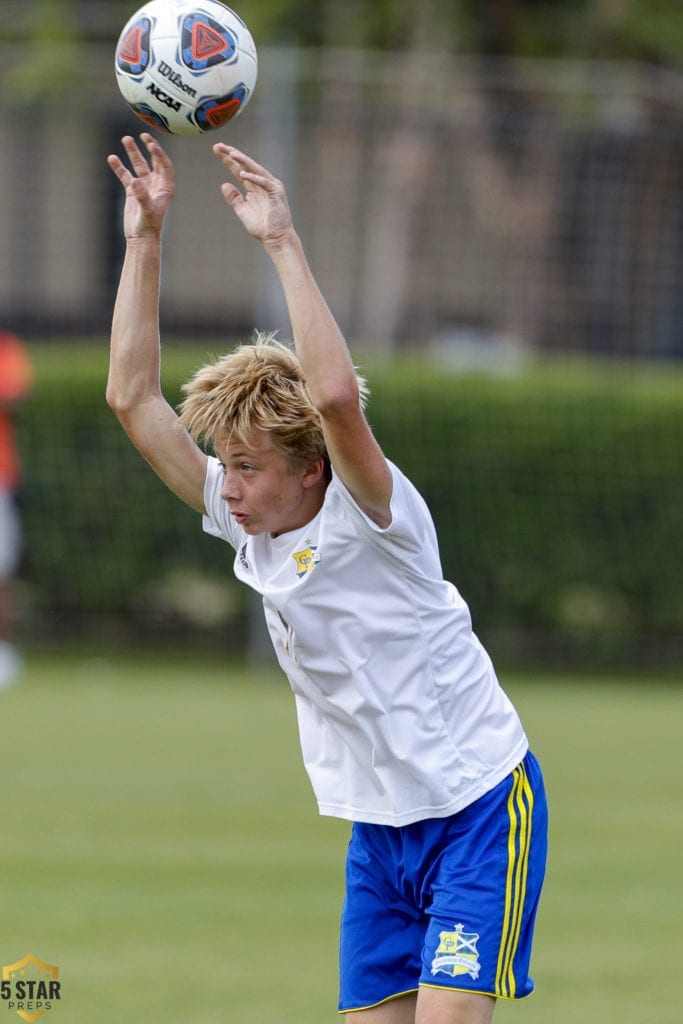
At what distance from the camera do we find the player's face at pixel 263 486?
13.2ft

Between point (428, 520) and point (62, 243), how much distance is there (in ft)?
40.9

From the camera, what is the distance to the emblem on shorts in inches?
153

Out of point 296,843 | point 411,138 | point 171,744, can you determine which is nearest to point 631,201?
point 411,138

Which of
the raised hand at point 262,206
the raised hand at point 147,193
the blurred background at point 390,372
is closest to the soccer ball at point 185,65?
the raised hand at point 147,193

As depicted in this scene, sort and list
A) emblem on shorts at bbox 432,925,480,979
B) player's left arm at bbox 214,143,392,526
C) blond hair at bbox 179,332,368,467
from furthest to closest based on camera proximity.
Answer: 1. blond hair at bbox 179,332,368,467
2. emblem on shorts at bbox 432,925,480,979
3. player's left arm at bbox 214,143,392,526

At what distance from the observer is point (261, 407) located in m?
4.00

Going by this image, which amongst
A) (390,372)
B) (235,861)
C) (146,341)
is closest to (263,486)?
(146,341)

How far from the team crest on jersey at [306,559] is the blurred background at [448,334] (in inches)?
367

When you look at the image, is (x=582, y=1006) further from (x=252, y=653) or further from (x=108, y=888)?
(x=252, y=653)

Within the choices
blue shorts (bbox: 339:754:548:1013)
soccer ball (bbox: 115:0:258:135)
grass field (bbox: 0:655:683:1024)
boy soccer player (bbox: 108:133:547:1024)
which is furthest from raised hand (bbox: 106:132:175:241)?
grass field (bbox: 0:655:683:1024)

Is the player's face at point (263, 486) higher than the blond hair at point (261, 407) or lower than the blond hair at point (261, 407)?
lower

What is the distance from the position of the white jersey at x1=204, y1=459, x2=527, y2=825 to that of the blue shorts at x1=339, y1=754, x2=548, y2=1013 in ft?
0.26

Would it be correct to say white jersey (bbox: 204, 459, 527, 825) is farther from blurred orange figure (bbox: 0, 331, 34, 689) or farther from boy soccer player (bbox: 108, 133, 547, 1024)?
blurred orange figure (bbox: 0, 331, 34, 689)

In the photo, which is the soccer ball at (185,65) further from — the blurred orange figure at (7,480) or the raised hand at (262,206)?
the blurred orange figure at (7,480)
